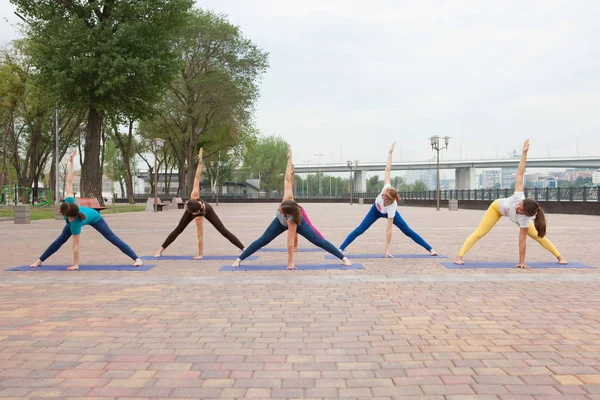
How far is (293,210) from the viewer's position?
779cm

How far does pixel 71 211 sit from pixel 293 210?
3355mm

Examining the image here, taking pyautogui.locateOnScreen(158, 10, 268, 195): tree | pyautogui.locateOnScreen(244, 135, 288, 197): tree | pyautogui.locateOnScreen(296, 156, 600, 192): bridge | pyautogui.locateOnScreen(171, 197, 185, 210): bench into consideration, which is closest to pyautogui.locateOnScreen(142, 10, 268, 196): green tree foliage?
pyautogui.locateOnScreen(158, 10, 268, 195): tree

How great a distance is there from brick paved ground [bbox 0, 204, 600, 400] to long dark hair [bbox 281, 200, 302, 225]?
83cm

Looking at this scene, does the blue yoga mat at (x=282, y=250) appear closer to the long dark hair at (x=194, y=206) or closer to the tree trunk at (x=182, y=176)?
the long dark hair at (x=194, y=206)

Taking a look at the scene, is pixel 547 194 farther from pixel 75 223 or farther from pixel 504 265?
pixel 75 223

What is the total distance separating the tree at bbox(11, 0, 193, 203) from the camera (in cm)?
2361

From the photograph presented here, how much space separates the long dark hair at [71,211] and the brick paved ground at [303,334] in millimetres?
963

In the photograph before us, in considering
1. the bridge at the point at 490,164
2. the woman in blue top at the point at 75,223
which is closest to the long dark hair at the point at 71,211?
the woman in blue top at the point at 75,223

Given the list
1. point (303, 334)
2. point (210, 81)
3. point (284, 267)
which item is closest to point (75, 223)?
point (284, 267)

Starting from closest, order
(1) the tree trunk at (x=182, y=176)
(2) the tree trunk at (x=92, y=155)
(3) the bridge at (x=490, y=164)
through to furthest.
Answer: (2) the tree trunk at (x=92, y=155) < (1) the tree trunk at (x=182, y=176) < (3) the bridge at (x=490, y=164)

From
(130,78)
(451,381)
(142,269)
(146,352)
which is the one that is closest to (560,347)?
(451,381)

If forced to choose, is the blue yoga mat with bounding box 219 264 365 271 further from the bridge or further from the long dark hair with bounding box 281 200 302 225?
the bridge

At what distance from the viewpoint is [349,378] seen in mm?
3354

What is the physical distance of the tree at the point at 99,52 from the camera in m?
23.6
